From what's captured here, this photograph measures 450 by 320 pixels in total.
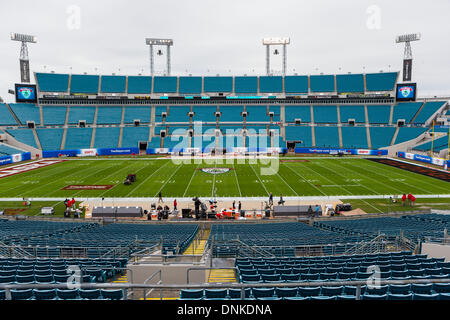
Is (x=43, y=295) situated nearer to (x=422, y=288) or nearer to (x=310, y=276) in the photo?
(x=310, y=276)

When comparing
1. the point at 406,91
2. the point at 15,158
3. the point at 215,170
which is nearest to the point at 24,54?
the point at 15,158

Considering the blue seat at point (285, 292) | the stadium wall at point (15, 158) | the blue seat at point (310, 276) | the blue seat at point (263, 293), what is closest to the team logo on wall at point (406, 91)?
the blue seat at point (310, 276)

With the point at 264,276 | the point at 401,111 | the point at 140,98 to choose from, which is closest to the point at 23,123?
the point at 140,98

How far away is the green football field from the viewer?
31188mm

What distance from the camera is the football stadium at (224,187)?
7.20 meters

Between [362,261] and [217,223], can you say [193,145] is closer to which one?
[217,223]

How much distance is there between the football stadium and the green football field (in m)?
0.30

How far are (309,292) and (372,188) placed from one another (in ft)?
101

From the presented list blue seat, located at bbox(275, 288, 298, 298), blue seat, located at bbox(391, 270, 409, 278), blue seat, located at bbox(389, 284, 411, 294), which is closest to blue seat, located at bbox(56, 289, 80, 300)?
blue seat, located at bbox(275, 288, 298, 298)

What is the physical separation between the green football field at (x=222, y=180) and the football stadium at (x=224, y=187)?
0.30 metres

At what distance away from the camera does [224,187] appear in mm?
33438

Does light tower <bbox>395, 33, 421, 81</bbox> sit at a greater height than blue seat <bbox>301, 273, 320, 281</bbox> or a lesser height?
greater

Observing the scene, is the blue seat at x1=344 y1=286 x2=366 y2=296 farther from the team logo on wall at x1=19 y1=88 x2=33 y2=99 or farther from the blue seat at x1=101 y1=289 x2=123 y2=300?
the team logo on wall at x1=19 y1=88 x2=33 y2=99

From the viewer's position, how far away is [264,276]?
700 centimetres
